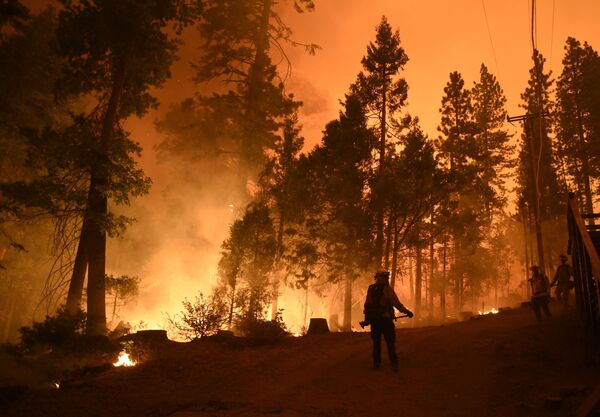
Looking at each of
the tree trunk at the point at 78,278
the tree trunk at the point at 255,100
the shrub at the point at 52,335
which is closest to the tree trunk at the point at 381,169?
the tree trunk at the point at 255,100

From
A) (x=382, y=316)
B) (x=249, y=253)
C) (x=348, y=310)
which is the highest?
(x=249, y=253)

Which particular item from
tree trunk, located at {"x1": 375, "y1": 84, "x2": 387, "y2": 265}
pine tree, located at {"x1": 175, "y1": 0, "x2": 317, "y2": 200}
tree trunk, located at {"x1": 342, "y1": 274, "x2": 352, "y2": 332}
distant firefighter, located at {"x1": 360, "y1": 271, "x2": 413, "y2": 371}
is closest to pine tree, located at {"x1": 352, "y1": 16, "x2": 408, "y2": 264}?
tree trunk, located at {"x1": 375, "y1": 84, "x2": 387, "y2": 265}

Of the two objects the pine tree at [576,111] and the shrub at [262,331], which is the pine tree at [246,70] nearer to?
the shrub at [262,331]

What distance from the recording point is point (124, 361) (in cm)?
1030

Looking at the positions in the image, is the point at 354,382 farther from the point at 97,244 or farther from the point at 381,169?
the point at 381,169

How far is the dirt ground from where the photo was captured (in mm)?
6383

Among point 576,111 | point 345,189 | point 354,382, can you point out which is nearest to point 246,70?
point 345,189

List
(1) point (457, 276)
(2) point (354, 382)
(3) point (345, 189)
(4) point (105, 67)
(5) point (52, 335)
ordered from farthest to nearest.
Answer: (1) point (457, 276) < (3) point (345, 189) < (4) point (105, 67) < (5) point (52, 335) < (2) point (354, 382)

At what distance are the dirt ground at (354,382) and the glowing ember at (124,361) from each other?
2.24 feet

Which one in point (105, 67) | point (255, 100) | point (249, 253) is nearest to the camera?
point (105, 67)

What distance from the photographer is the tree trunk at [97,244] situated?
12273 millimetres

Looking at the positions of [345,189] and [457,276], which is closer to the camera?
[345,189]

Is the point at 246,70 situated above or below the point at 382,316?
above

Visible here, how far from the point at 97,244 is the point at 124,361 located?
4399 millimetres
